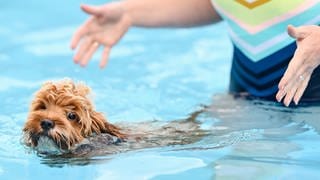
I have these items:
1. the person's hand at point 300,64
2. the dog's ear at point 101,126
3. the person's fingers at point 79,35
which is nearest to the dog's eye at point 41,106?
the dog's ear at point 101,126

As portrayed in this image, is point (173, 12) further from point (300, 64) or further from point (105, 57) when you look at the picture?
point (300, 64)

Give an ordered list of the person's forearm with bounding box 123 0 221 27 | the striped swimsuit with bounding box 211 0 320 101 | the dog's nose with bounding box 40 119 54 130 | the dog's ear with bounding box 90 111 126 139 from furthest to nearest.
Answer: the person's forearm with bounding box 123 0 221 27 < the striped swimsuit with bounding box 211 0 320 101 < the dog's ear with bounding box 90 111 126 139 < the dog's nose with bounding box 40 119 54 130

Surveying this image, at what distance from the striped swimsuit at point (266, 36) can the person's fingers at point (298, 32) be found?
1.09 ft

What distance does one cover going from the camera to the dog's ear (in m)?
2.90

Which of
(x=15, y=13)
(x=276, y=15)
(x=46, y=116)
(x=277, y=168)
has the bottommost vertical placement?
(x=277, y=168)

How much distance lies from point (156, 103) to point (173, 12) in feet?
1.59

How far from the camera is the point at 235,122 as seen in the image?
3326mm

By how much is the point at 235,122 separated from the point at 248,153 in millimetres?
407

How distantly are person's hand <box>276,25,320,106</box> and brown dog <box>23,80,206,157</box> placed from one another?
46cm

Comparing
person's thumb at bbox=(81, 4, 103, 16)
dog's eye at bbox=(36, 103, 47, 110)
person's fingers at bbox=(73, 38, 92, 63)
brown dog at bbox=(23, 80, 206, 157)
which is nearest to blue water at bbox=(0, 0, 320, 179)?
brown dog at bbox=(23, 80, 206, 157)

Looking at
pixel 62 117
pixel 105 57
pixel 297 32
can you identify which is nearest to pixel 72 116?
pixel 62 117

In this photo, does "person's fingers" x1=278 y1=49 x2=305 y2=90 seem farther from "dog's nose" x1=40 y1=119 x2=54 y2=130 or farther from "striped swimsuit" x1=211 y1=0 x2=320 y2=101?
"dog's nose" x1=40 y1=119 x2=54 y2=130

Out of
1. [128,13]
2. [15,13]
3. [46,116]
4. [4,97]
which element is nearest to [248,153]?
[46,116]

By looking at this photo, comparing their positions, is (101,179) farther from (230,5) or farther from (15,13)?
(15,13)
